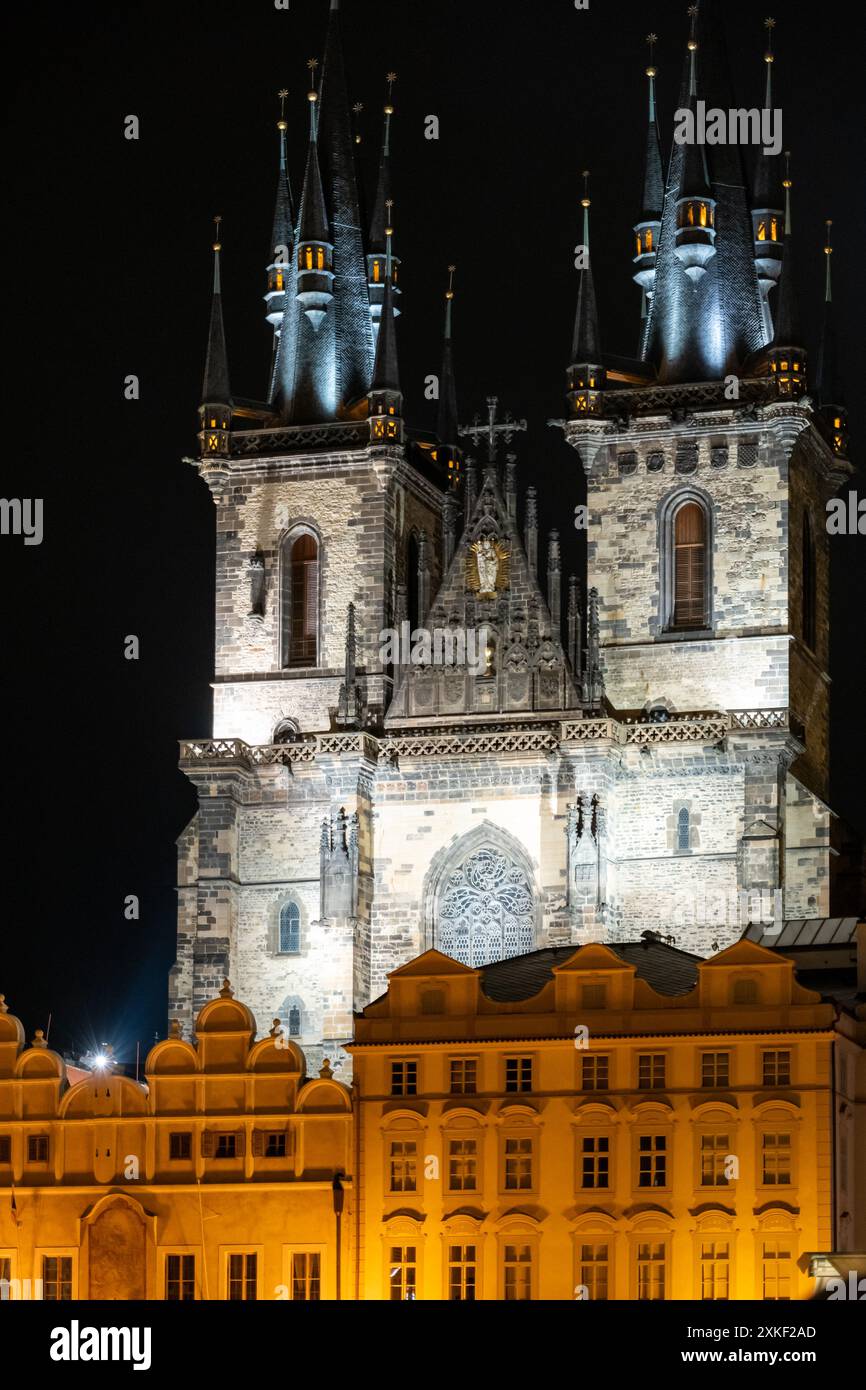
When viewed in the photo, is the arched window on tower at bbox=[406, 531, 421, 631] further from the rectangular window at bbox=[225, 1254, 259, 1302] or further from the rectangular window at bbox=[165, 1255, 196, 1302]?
the rectangular window at bbox=[225, 1254, 259, 1302]

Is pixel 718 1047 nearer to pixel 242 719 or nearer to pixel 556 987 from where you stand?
pixel 556 987

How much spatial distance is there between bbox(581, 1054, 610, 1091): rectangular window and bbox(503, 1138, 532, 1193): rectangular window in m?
1.61

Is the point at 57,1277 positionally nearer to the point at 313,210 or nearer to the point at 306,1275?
the point at 306,1275

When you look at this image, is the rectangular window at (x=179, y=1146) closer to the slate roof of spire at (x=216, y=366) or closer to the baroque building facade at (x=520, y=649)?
the baroque building facade at (x=520, y=649)

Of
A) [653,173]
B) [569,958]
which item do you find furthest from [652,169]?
[569,958]

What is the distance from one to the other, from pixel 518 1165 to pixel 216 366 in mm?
35313

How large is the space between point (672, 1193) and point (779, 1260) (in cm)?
264

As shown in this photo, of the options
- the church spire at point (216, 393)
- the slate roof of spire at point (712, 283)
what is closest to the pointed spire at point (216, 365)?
the church spire at point (216, 393)

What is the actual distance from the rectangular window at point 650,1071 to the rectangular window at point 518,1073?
2232mm

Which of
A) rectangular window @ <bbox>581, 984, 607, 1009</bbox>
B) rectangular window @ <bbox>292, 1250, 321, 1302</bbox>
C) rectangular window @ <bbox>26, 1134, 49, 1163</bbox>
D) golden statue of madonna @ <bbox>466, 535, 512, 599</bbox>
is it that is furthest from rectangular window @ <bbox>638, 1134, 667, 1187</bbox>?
golden statue of madonna @ <bbox>466, 535, 512, 599</bbox>

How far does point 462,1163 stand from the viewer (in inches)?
3679

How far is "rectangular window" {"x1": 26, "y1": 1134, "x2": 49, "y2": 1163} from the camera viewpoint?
95.4m
